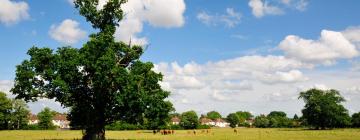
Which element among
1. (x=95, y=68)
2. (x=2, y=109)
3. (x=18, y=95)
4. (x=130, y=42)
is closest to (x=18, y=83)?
(x=18, y=95)

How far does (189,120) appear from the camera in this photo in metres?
156

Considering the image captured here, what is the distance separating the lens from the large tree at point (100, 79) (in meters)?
46.9

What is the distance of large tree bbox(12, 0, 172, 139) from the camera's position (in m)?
46.9

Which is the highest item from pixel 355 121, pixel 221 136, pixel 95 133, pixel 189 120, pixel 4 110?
pixel 4 110

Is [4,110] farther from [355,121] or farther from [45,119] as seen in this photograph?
[355,121]

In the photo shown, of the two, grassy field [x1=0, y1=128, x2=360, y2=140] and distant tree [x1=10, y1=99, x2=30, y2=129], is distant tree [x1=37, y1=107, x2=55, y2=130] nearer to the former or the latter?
distant tree [x1=10, y1=99, x2=30, y2=129]

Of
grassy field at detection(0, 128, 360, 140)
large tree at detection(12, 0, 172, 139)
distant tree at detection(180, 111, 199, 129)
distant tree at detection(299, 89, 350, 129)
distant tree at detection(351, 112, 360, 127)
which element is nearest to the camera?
large tree at detection(12, 0, 172, 139)

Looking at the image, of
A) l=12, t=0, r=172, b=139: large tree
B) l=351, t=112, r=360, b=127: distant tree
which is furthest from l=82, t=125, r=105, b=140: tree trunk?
l=351, t=112, r=360, b=127: distant tree

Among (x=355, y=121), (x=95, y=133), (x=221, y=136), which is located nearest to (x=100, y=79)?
(x=95, y=133)

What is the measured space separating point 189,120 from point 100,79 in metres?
112

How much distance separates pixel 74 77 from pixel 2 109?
9796cm

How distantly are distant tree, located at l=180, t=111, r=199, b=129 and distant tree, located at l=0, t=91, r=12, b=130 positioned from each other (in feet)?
194

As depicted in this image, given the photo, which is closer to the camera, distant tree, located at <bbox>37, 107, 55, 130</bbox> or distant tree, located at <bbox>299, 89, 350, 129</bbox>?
distant tree, located at <bbox>299, 89, 350, 129</bbox>

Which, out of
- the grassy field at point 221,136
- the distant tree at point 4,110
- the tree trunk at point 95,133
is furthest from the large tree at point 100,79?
the distant tree at point 4,110
